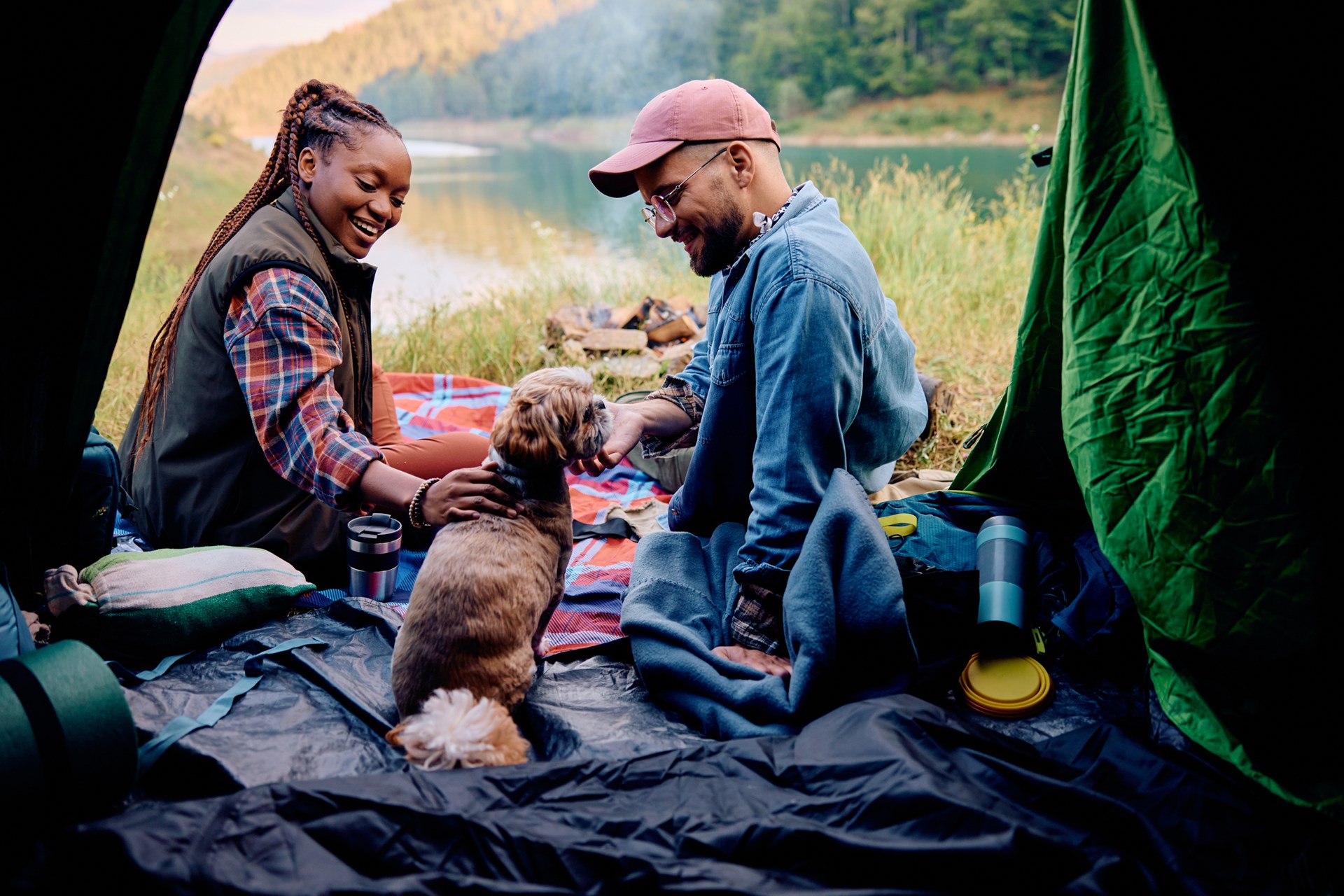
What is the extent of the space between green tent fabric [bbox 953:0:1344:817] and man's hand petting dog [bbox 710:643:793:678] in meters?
0.90

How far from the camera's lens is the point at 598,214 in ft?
61.5

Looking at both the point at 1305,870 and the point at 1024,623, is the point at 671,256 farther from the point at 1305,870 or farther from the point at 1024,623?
the point at 1305,870

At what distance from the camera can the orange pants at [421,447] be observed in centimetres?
355

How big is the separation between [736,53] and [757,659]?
1464 inches

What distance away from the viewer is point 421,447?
359cm

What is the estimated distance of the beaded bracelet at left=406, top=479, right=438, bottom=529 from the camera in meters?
2.60

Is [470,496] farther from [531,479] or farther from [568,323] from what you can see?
[568,323]

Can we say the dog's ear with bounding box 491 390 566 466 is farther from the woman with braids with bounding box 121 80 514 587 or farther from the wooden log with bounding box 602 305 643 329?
the wooden log with bounding box 602 305 643 329

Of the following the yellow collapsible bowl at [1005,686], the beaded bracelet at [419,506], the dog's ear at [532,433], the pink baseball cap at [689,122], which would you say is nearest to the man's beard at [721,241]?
the pink baseball cap at [689,122]

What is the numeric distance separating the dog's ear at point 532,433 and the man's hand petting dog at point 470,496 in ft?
0.28

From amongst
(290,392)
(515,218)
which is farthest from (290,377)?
(515,218)

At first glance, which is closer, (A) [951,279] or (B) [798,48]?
(A) [951,279]

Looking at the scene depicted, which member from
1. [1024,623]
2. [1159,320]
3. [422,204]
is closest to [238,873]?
[1024,623]

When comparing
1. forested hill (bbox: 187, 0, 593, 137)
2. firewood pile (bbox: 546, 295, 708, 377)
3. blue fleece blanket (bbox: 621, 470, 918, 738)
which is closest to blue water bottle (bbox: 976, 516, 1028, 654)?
blue fleece blanket (bbox: 621, 470, 918, 738)
